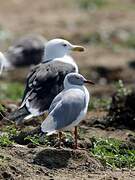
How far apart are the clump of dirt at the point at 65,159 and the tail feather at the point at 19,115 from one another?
3.41 feet

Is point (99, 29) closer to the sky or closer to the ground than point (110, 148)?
closer to the ground

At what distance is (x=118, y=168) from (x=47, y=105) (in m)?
1.55

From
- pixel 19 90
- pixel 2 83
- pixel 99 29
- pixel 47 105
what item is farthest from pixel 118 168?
pixel 99 29

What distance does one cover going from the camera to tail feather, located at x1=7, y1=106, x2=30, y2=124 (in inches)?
383

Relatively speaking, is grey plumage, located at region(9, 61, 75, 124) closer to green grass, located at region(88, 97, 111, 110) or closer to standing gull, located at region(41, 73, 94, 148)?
standing gull, located at region(41, 73, 94, 148)

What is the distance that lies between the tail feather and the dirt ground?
68 centimetres

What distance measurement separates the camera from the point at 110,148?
941 cm

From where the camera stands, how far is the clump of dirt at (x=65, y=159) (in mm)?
8617

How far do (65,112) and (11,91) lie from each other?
228 inches

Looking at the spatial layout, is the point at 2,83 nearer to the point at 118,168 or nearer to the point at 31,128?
the point at 31,128

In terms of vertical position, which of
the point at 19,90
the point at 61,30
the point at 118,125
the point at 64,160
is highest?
the point at 64,160

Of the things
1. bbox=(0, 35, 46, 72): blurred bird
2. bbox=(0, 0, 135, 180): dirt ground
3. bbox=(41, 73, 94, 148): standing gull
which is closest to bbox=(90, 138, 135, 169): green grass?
bbox=(0, 0, 135, 180): dirt ground

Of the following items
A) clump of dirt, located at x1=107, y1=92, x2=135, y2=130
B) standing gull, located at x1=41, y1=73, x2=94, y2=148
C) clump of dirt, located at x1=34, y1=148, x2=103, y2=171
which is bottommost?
clump of dirt, located at x1=107, y1=92, x2=135, y2=130

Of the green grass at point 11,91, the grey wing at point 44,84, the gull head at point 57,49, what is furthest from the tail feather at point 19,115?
the green grass at point 11,91
